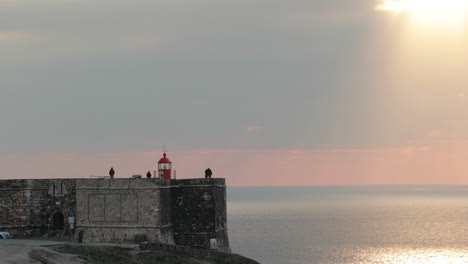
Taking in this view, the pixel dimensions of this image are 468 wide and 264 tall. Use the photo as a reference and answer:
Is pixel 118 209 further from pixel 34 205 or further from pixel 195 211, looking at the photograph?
pixel 34 205

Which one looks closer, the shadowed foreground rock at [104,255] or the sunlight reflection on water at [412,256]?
the shadowed foreground rock at [104,255]

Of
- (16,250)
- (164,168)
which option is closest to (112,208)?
(164,168)

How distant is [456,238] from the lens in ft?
460

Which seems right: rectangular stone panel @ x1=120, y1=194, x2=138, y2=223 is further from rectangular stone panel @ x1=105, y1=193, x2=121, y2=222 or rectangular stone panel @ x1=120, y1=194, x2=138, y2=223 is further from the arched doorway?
the arched doorway

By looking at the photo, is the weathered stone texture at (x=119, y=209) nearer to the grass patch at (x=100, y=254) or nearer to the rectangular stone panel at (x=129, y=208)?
the rectangular stone panel at (x=129, y=208)

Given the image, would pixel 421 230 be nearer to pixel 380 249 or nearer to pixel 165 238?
pixel 380 249

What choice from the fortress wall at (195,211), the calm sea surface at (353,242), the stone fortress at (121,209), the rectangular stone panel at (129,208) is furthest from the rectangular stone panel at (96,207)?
the calm sea surface at (353,242)

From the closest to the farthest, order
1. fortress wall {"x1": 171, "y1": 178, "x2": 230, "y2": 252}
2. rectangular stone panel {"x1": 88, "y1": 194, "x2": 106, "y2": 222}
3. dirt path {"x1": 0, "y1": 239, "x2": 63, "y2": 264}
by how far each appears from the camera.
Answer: dirt path {"x1": 0, "y1": 239, "x2": 63, "y2": 264}, rectangular stone panel {"x1": 88, "y1": 194, "x2": 106, "y2": 222}, fortress wall {"x1": 171, "y1": 178, "x2": 230, "y2": 252}

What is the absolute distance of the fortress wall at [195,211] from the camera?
53.2m

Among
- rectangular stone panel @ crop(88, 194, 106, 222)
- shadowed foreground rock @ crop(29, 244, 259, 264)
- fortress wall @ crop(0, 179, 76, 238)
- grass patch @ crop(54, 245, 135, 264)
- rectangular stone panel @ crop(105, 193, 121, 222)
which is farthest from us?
fortress wall @ crop(0, 179, 76, 238)

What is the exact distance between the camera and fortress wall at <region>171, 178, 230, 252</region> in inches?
2094

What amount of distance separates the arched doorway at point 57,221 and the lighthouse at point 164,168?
8.85 m

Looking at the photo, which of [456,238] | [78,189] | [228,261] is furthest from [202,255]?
[456,238]

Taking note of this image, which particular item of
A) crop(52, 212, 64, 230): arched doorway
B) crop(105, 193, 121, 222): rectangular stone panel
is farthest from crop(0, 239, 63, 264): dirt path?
crop(52, 212, 64, 230): arched doorway
